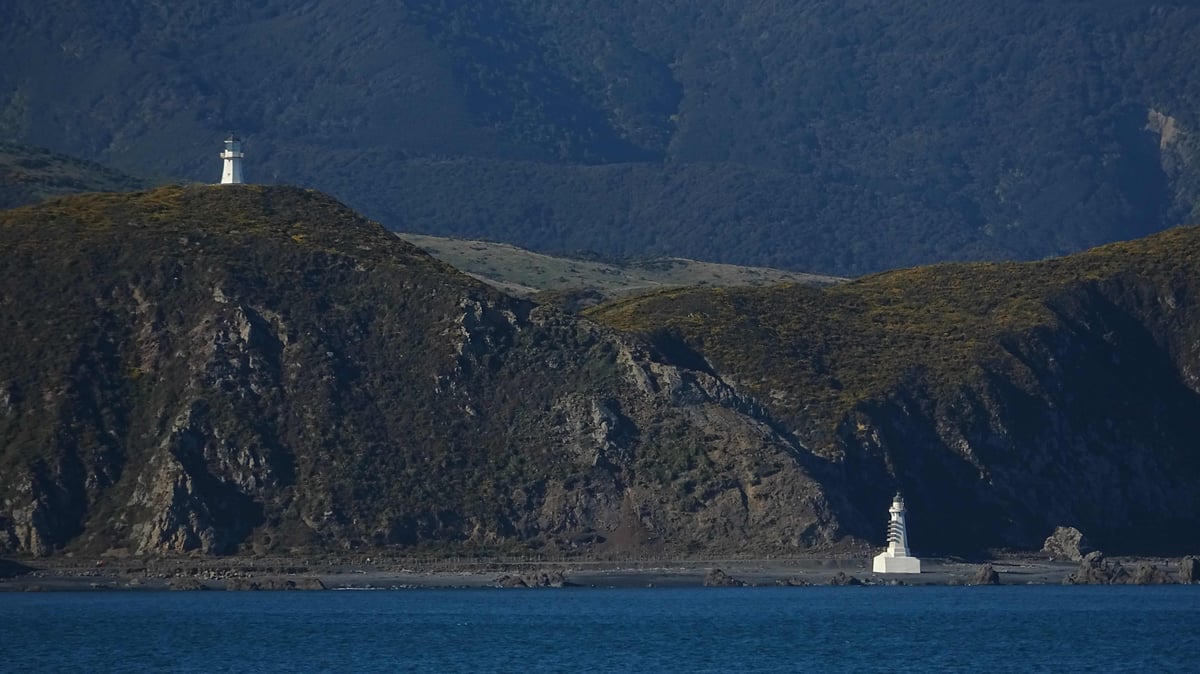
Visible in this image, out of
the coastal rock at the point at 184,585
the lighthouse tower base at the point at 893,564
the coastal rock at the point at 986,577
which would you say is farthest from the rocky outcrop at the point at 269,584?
the coastal rock at the point at 986,577

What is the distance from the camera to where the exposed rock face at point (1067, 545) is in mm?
153000

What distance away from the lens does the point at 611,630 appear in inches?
4528

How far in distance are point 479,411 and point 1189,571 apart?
38.8 m

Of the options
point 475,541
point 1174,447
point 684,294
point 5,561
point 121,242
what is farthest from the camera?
point 684,294

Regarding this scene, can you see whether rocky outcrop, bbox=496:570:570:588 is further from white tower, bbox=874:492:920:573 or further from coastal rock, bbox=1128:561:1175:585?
coastal rock, bbox=1128:561:1175:585

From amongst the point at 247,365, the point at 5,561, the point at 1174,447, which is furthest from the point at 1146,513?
the point at 5,561

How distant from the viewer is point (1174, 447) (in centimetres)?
16962

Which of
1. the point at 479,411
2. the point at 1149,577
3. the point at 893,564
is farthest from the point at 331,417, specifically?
the point at 1149,577

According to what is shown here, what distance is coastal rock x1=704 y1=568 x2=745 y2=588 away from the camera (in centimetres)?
14225

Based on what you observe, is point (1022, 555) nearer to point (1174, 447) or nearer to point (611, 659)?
point (1174, 447)

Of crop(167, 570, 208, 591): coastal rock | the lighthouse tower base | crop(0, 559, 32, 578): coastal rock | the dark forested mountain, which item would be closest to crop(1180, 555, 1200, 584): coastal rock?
the dark forested mountain

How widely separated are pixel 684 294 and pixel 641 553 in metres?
37.5

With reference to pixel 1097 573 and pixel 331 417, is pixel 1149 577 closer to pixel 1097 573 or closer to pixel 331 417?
pixel 1097 573

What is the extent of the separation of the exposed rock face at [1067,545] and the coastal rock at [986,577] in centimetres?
960
